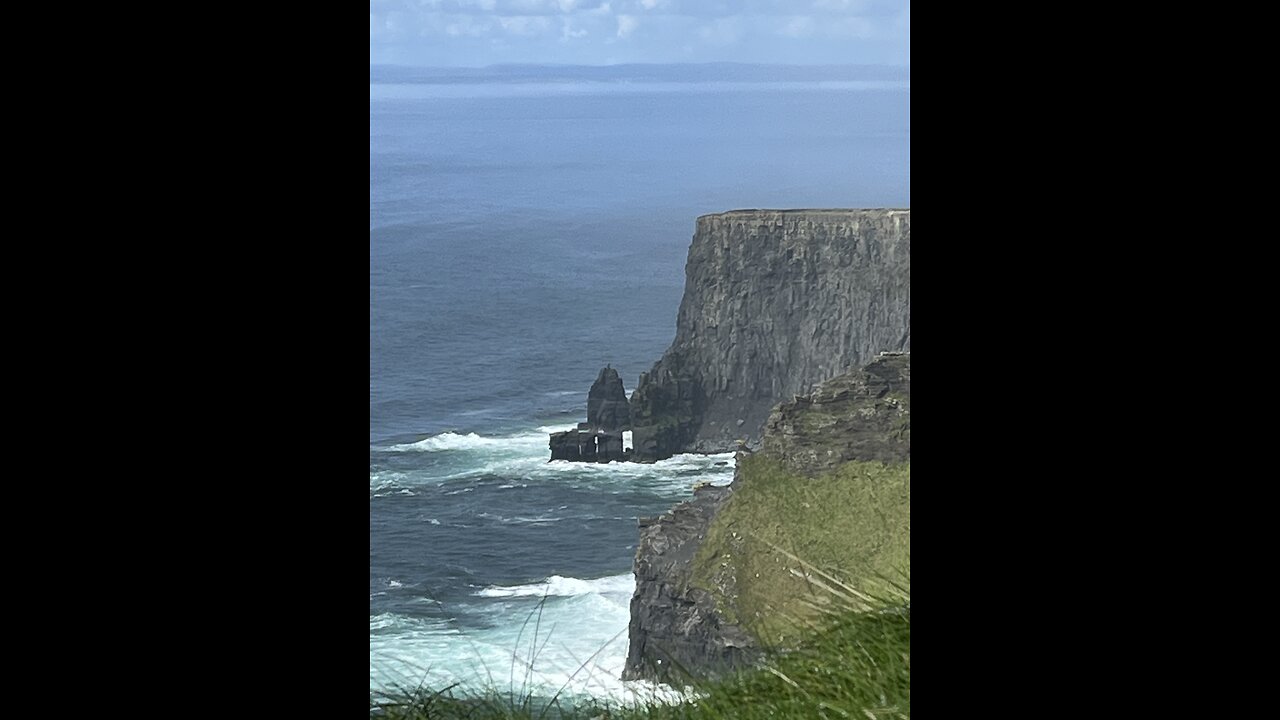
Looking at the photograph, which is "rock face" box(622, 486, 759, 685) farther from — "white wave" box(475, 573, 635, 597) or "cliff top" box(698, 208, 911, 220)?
"cliff top" box(698, 208, 911, 220)

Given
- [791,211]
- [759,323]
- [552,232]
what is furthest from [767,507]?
[552,232]

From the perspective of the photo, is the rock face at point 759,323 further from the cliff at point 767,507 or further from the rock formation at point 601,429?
the cliff at point 767,507

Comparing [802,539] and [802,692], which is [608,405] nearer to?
[802,539]

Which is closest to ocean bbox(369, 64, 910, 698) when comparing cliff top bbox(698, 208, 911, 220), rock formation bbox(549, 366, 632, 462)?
Result: cliff top bbox(698, 208, 911, 220)

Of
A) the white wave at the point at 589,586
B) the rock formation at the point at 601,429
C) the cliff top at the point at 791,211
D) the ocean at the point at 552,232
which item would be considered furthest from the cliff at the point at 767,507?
the cliff top at the point at 791,211
